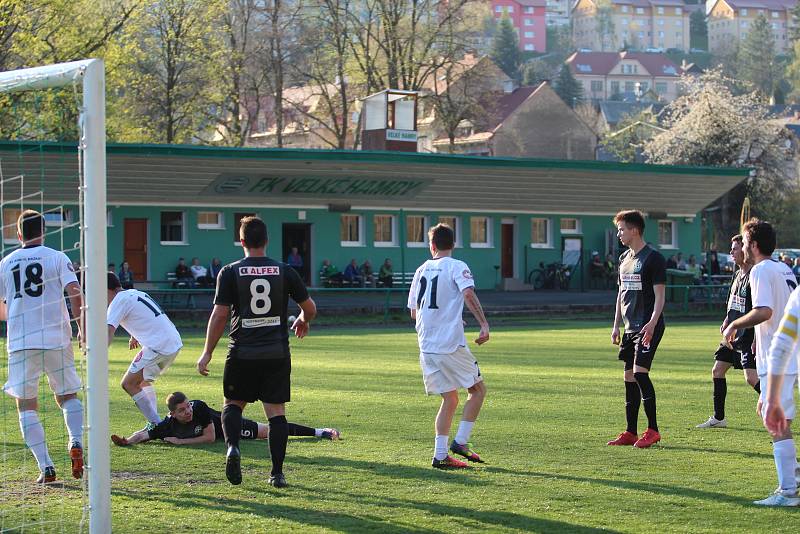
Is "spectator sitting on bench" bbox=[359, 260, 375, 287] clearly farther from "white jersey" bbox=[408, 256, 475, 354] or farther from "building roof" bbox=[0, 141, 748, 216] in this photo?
"white jersey" bbox=[408, 256, 475, 354]

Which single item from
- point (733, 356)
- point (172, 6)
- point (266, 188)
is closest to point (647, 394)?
point (733, 356)

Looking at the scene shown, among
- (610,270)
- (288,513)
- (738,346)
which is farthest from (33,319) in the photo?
(610,270)

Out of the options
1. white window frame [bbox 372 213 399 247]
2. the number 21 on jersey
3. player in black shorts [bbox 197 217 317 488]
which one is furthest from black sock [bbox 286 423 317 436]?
white window frame [bbox 372 213 399 247]

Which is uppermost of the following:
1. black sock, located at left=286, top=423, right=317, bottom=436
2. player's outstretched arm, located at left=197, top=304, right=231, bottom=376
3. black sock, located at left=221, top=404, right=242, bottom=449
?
player's outstretched arm, located at left=197, top=304, right=231, bottom=376

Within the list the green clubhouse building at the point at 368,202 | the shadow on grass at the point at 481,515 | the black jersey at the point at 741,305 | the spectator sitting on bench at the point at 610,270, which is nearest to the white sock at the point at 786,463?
the shadow on grass at the point at 481,515

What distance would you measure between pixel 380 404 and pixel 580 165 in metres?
30.2

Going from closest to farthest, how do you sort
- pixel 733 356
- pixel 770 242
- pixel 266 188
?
pixel 770 242, pixel 733 356, pixel 266 188

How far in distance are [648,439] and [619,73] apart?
16839cm

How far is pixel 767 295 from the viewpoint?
769 centimetres

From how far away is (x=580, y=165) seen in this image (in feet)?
138

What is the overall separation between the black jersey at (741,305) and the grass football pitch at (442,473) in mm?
893

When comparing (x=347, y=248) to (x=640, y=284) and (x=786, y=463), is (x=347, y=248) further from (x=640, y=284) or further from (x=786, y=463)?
(x=786, y=463)

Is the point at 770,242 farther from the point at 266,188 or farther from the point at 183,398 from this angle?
the point at 266,188

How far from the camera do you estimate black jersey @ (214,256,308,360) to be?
7.94 m
